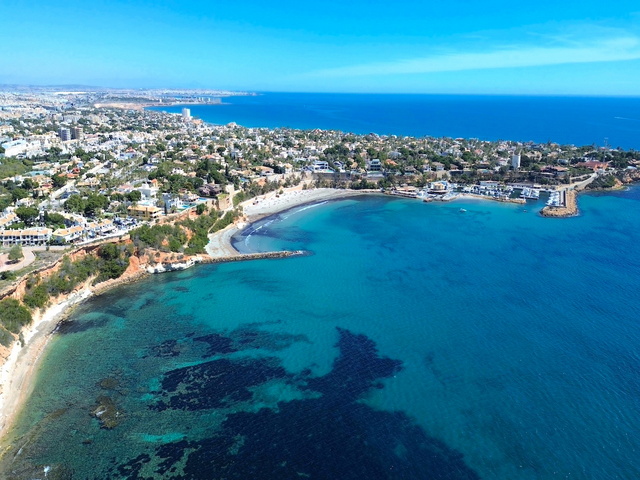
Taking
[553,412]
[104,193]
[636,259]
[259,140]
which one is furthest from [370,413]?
[259,140]

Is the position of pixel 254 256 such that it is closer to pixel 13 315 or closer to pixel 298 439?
pixel 13 315

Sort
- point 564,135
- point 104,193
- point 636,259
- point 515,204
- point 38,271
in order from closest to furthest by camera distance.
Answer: point 38,271
point 636,259
point 104,193
point 515,204
point 564,135

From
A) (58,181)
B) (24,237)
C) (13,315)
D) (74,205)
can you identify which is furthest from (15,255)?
(58,181)

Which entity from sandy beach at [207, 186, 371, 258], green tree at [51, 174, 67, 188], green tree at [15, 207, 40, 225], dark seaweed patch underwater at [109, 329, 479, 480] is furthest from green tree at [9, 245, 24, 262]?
green tree at [51, 174, 67, 188]

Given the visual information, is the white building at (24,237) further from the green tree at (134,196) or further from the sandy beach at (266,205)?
the sandy beach at (266,205)

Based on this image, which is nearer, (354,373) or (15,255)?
(354,373)

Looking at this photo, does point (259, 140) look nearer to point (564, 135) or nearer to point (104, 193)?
point (104, 193)

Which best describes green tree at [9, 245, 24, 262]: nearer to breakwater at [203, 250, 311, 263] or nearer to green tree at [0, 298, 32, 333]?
green tree at [0, 298, 32, 333]
